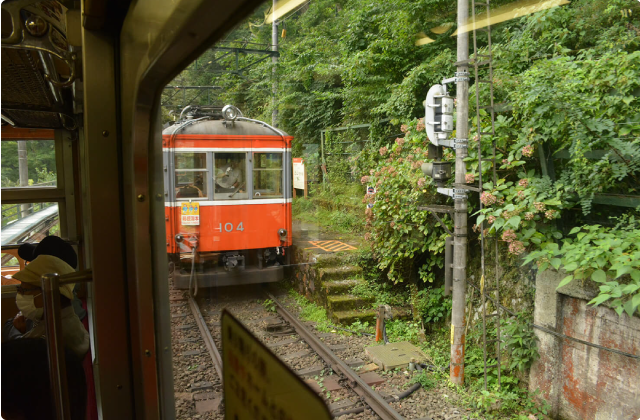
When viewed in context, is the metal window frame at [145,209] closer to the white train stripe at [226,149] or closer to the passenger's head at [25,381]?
the passenger's head at [25,381]

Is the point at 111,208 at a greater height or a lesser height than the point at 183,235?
greater

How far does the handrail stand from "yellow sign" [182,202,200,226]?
3.88m

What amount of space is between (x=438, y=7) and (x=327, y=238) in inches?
124

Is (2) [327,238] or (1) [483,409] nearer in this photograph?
(1) [483,409]

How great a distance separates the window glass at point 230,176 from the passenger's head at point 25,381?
356 cm

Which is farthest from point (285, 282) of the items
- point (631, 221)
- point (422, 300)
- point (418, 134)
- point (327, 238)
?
point (631, 221)

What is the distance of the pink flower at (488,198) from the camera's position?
3328 mm

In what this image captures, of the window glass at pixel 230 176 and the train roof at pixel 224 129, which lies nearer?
the train roof at pixel 224 129

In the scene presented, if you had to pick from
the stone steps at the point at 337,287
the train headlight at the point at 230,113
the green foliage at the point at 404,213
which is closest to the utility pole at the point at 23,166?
the train headlight at the point at 230,113

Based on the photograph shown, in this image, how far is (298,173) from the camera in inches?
219

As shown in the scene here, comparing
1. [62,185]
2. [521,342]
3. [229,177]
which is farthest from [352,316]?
[62,185]

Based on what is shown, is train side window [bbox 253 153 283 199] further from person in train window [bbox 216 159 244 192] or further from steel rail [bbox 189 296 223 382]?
steel rail [bbox 189 296 223 382]

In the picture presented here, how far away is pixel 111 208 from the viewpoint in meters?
1.27

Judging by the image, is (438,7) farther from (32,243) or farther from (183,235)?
(32,243)
